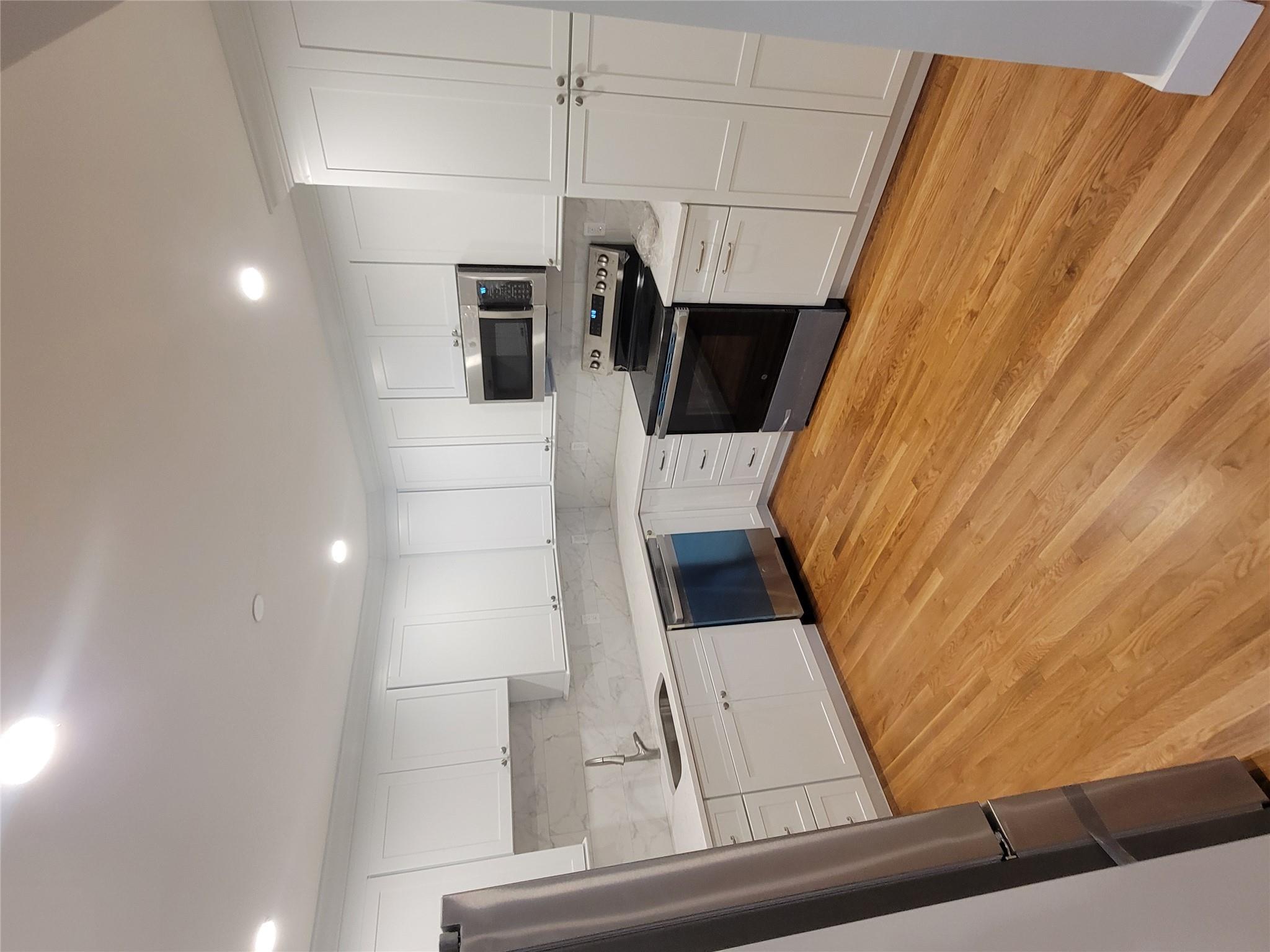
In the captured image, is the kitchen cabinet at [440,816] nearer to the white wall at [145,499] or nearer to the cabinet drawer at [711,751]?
the white wall at [145,499]

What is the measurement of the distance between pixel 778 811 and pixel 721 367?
1474 mm

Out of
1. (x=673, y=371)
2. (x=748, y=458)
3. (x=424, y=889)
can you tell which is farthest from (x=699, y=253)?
(x=424, y=889)

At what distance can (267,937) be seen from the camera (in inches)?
62.5

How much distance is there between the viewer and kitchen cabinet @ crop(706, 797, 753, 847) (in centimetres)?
195

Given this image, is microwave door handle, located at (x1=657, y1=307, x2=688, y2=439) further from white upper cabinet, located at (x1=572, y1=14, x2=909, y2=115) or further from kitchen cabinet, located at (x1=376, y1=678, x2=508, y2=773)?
kitchen cabinet, located at (x1=376, y1=678, x2=508, y2=773)

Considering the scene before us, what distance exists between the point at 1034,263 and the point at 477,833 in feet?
8.00

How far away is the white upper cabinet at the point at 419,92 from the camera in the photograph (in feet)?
4.79

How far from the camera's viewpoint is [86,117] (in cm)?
95

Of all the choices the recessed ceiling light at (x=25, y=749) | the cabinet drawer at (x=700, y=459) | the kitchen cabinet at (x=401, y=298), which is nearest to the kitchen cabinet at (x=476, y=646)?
the cabinet drawer at (x=700, y=459)

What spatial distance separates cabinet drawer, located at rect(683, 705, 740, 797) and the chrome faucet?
1.61ft

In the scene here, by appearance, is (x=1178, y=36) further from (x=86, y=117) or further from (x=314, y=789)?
(x=314, y=789)

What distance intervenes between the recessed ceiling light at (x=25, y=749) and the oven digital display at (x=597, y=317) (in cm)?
200

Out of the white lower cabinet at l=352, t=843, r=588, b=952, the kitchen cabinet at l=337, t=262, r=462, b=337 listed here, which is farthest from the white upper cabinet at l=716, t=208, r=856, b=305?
the white lower cabinet at l=352, t=843, r=588, b=952

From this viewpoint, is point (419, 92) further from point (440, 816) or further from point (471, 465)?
point (440, 816)
